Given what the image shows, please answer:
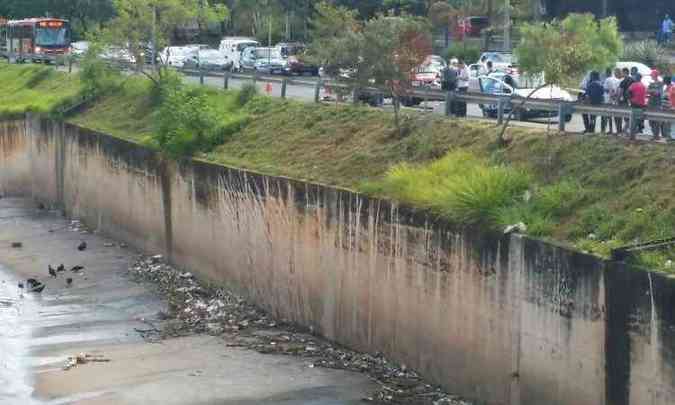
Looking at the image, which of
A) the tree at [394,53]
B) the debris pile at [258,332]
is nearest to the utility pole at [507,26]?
the debris pile at [258,332]

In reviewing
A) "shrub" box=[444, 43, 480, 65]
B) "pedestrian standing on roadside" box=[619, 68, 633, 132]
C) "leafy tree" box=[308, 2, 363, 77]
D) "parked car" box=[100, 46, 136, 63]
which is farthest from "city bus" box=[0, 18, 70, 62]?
"pedestrian standing on roadside" box=[619, 68, 633, 132]

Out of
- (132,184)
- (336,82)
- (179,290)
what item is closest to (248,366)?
(179,290)

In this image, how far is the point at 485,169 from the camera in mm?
24188

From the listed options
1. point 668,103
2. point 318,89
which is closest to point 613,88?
point 668,103

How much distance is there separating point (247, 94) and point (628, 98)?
45.1 feet

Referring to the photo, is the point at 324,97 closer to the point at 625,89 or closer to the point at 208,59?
the point at 625,89

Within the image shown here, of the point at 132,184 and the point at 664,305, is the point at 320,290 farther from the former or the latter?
the point at 132,184

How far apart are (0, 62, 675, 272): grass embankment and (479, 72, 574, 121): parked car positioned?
2357 mm

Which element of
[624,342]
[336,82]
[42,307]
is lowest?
[42,307]

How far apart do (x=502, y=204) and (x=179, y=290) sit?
37.1ft

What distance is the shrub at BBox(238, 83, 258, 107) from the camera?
38.6m

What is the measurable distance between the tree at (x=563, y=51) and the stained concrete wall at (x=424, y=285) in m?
3.78

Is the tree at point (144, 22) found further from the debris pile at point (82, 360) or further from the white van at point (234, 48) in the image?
the debris pile at point (82, 360)

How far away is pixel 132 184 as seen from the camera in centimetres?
3753
